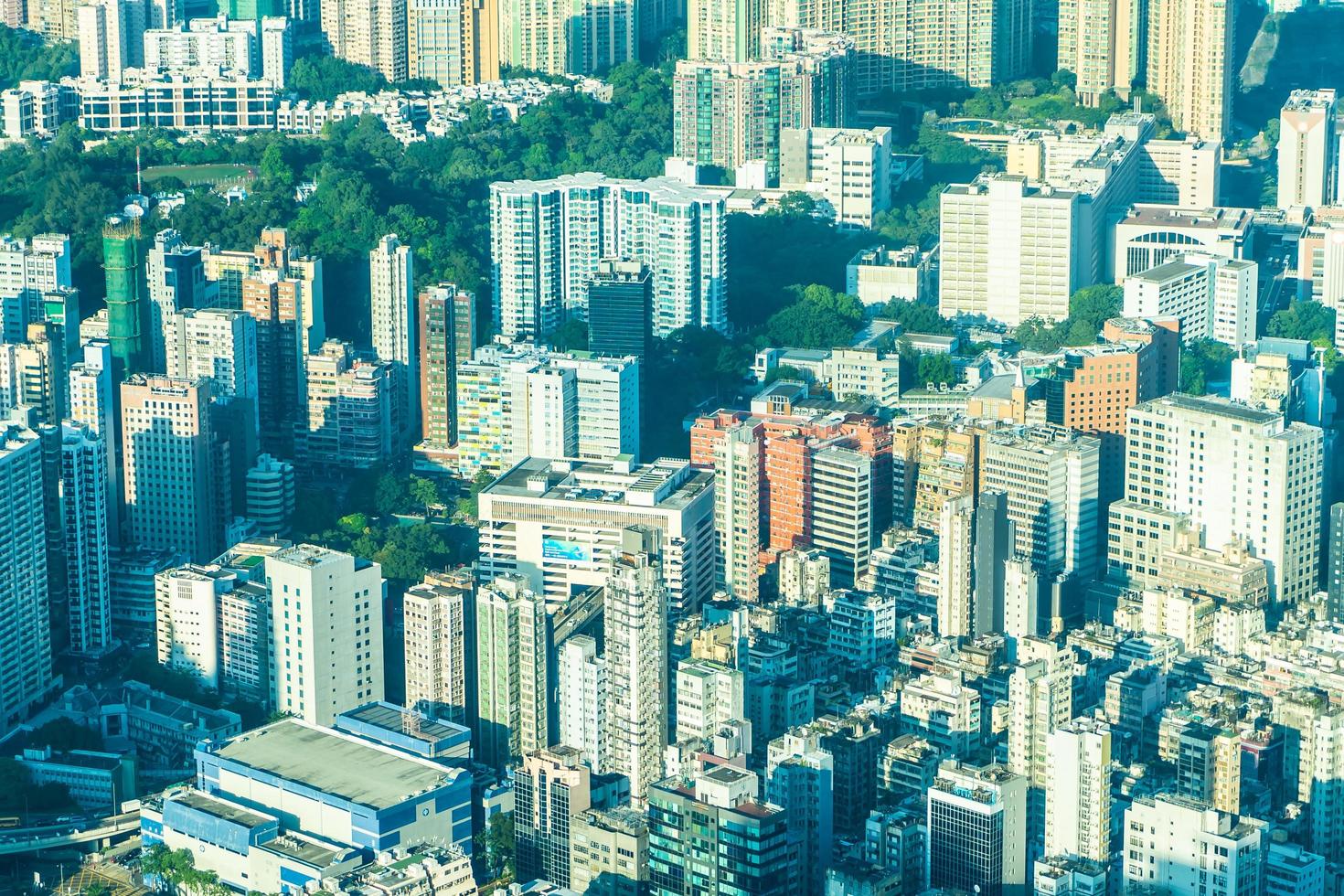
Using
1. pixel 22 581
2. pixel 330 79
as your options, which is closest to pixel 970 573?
pixel 22 581

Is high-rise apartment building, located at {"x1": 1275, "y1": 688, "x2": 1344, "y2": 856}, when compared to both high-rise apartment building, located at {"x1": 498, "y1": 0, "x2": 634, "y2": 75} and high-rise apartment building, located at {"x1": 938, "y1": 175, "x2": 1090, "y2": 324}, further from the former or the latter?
high-rise apartment building, located at {"x1": 498, "y1": 0, "x2": 634, "y2": 75}

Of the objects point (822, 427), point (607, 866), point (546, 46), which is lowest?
point (607, 866)

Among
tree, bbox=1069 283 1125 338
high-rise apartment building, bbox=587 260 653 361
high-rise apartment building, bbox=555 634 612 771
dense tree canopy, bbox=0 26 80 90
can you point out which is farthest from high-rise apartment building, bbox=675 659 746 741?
dense tree canopy, bbox=0 26 80 90

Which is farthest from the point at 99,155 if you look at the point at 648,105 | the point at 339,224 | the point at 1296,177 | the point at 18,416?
the point at 1296,177

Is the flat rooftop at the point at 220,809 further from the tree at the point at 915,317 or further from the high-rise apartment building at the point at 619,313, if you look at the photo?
the tree at the point at 915,317

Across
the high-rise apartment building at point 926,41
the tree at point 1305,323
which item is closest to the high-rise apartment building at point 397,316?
the tree at point 1305,323

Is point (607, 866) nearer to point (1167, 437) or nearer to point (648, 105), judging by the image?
point (1167, 437)

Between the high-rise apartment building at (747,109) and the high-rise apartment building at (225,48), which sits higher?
the high-rise apartment building at (225,48)
